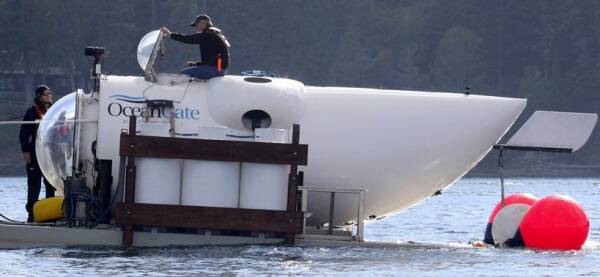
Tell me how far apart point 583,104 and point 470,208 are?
56630mm

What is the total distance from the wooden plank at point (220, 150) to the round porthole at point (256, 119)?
2.39ft

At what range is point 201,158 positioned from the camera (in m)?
18.8

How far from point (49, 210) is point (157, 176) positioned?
1.75m

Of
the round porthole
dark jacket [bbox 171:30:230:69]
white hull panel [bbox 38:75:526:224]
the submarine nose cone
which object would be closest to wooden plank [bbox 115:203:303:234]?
white hull panel [bbox 38:75:526:224]

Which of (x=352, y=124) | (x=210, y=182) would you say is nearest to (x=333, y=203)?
(x=352, y=124)

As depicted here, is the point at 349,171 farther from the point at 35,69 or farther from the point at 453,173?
the point at 35,69

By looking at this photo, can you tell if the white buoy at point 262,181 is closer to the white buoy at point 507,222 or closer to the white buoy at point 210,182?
the white buoy at point 210,182

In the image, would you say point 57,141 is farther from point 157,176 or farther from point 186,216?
point 186,216

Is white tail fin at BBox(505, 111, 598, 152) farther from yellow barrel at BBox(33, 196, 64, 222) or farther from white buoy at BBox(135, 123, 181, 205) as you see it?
yellow barrel at BBox(33, 196, 64, 222)

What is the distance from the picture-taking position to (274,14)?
3984 inches

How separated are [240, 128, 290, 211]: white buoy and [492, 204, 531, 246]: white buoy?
308 centimetres

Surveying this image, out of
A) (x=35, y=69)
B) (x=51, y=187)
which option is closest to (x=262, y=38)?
(x=35, y=69)

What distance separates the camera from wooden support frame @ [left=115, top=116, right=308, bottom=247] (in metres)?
18.7

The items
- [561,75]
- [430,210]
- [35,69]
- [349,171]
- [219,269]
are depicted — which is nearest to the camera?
[219,269]
